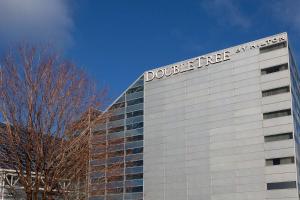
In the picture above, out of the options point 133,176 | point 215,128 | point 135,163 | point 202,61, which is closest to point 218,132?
point 215,128

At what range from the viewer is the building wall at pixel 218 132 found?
78188 mm

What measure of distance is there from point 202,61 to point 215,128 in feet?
48.5

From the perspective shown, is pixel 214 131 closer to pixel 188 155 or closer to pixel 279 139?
pixel 188 155

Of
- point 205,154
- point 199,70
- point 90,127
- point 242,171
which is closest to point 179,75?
point 199,70

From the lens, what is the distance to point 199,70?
92.6 meters

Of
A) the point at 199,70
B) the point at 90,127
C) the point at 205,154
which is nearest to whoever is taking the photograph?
the point at 90,127

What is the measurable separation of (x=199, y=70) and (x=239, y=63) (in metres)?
9.25

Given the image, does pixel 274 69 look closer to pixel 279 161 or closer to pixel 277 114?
pixel 277 114

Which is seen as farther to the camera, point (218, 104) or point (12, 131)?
point (218, 104)

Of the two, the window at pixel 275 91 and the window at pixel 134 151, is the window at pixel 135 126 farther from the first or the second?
the window at pixel 275 91

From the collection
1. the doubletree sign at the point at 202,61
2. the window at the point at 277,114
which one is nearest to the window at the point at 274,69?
the doubletree sign at the point at 202,61

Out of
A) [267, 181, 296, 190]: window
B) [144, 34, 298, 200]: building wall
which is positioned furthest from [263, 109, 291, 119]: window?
[267, 181, 296, 190]: window

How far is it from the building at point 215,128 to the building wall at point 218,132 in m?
0.17

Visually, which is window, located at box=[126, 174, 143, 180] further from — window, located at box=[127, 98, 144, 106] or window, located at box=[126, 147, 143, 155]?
window, located at box=[127, 98, 144, 106]
